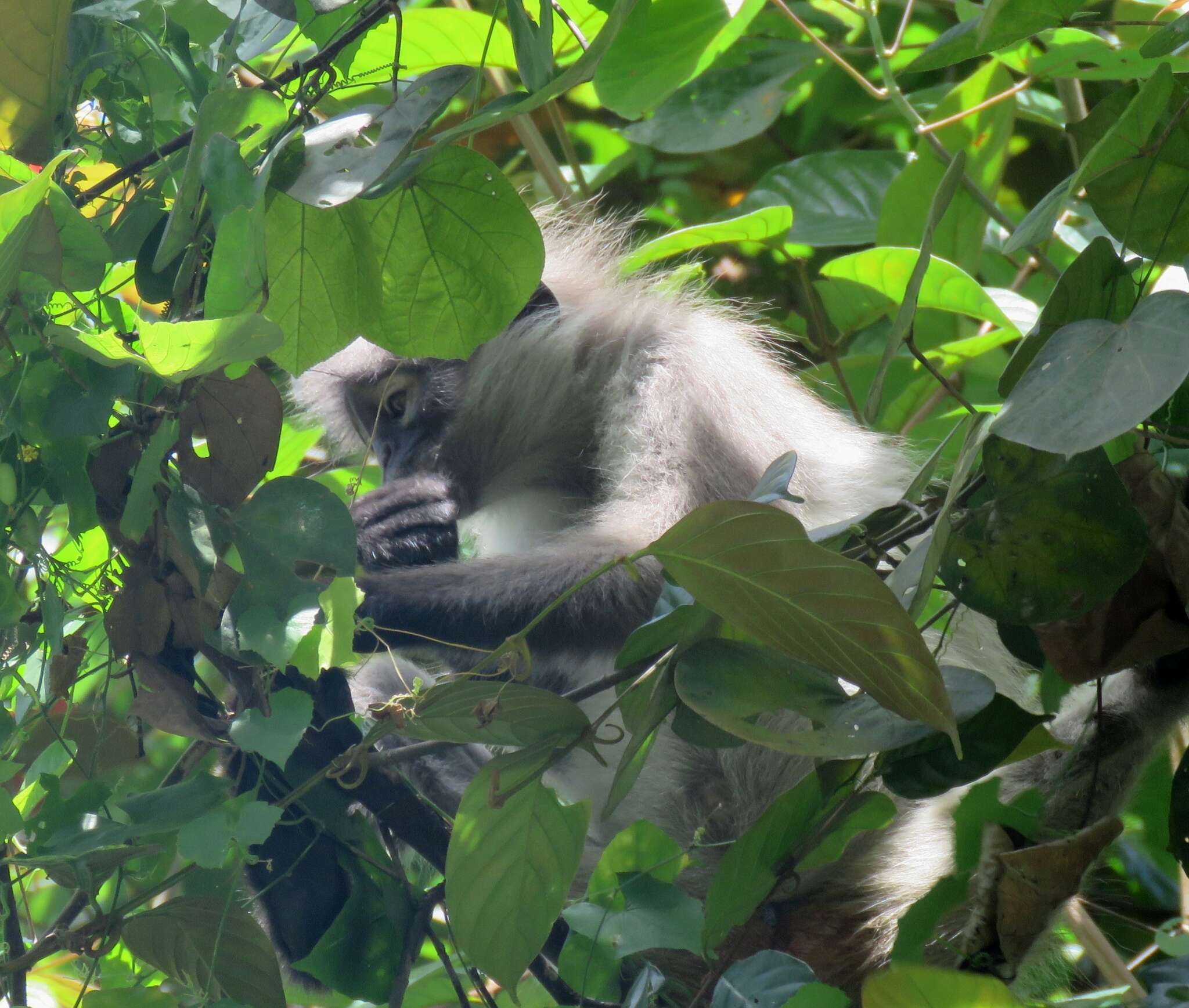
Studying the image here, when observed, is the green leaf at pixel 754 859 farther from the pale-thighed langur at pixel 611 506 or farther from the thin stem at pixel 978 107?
the thin stem at pixel 978 107

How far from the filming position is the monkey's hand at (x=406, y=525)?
199cm

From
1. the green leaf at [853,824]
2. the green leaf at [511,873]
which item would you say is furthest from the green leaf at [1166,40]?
the green leaf at [511,873]

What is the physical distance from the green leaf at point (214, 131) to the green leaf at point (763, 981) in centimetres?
75

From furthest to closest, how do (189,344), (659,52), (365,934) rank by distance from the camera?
(659,52) < (365,934) < (189,344)

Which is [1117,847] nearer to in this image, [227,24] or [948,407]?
[948,407]

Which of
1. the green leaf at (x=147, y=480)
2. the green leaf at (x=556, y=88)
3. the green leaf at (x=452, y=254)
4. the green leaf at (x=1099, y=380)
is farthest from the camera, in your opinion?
the green leaf at (x=452, y=254)

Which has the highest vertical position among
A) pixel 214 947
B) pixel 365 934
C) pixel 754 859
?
pixel 754 859

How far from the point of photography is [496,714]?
965 mm

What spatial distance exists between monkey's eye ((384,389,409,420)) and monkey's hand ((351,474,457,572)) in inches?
12.9

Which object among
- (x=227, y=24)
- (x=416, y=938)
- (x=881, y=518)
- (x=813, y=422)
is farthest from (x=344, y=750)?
(x=813, y=422)

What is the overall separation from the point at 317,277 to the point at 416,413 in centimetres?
131

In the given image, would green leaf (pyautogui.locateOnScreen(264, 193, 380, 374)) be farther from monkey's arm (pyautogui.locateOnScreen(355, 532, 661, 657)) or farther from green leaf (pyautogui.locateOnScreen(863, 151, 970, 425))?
monkey's arm (pyautogui.locateOnScreen(355, 532, 661, 657))

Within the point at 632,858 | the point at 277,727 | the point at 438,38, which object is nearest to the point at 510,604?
the point at 632,858

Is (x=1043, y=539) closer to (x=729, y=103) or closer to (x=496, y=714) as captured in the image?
(x=496, y=714)
